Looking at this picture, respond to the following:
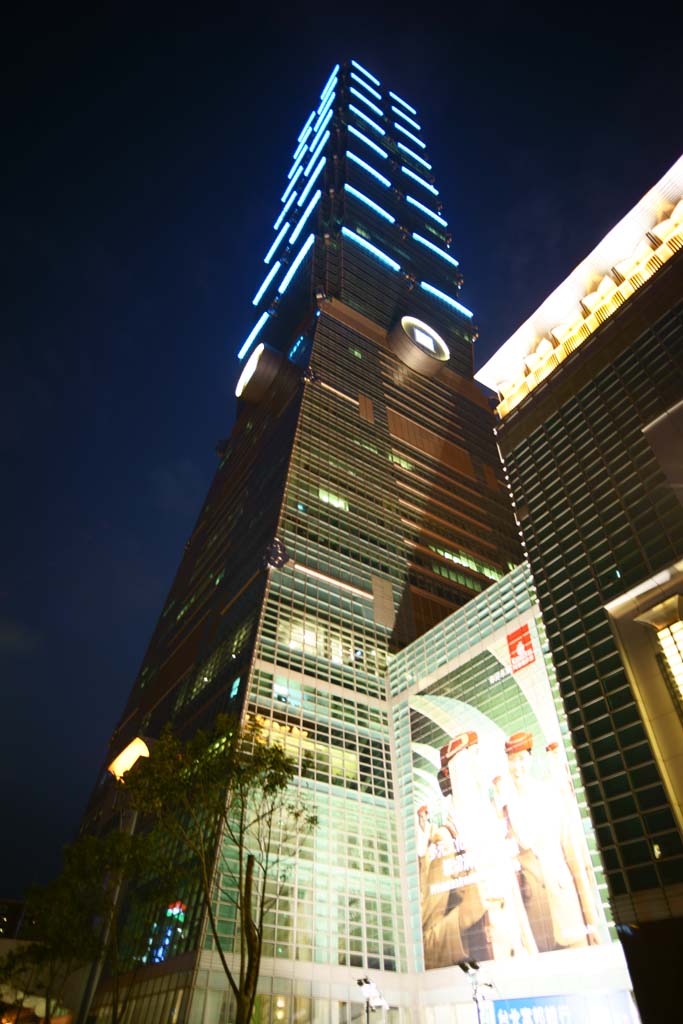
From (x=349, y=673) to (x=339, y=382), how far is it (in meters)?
43.1

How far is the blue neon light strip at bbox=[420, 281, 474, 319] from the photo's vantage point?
394 ft

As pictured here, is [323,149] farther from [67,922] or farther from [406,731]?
[67,922]

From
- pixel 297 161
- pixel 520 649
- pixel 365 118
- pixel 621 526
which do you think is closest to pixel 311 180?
pixel 365 118

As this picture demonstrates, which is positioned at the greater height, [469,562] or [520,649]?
[469,562]

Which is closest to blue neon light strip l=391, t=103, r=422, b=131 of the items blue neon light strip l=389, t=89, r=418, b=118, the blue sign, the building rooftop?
blue neon light strip l=389, t=89, r=418, b=118

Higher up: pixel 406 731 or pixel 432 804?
pixel 406 731

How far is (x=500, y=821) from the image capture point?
118 ft

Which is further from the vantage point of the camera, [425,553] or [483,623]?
[425,553]

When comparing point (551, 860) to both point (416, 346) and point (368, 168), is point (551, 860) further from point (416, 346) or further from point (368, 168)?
point (368, 168)

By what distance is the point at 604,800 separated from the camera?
2795 cm

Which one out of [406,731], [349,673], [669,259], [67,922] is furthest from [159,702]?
[669,259]

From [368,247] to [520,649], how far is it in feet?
312

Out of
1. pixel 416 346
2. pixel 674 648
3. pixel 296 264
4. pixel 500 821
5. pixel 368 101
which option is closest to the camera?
pixel 674 648

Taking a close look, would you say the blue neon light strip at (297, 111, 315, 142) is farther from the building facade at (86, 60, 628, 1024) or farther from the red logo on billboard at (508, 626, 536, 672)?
the red logo on billboard at (508, 626, 536, 672)
